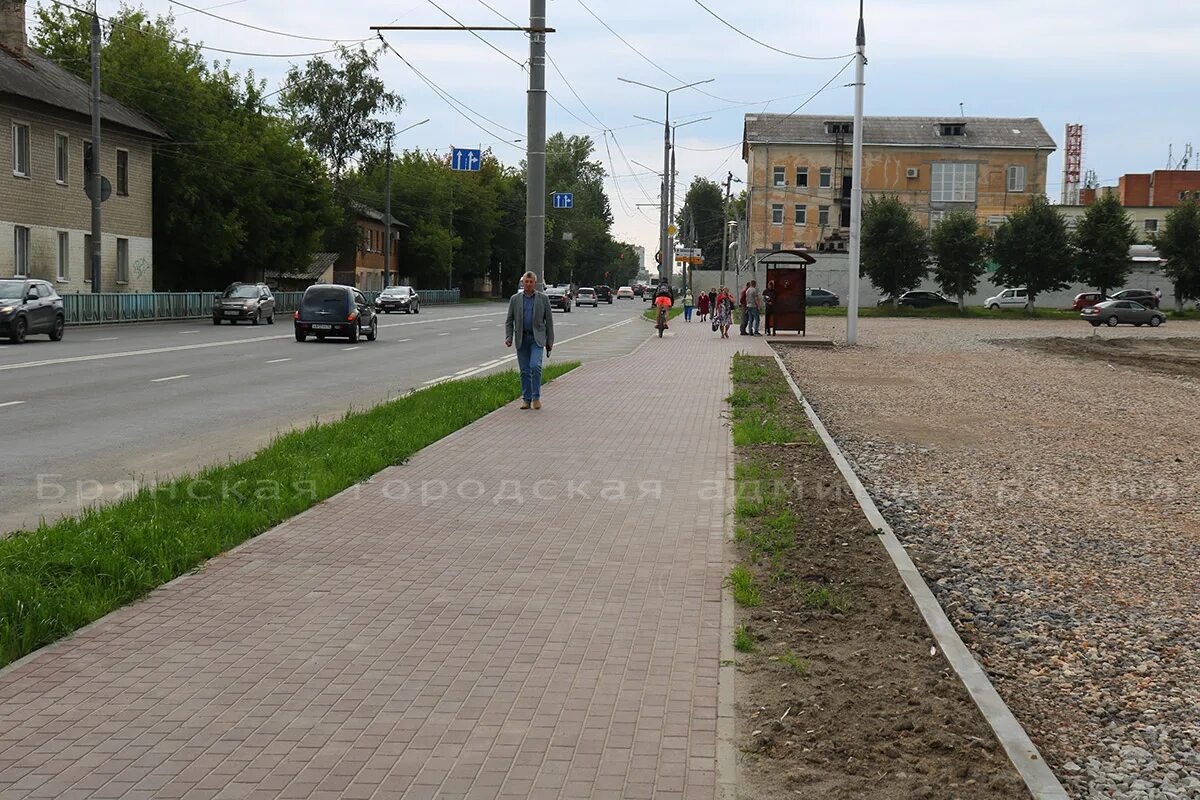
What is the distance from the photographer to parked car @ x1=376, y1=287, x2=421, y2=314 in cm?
6750

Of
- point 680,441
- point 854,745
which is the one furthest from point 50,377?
point 854,745

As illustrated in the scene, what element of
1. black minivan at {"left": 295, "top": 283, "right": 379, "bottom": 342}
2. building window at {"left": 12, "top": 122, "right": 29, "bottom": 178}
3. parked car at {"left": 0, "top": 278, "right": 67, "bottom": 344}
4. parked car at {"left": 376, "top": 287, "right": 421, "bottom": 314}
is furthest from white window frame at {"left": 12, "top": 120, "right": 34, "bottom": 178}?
parked car at {"left": 376, "top": 287, "right": 421, "bottom": 314}

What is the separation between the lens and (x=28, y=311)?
99.5ft

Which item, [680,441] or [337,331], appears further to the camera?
[337,331]

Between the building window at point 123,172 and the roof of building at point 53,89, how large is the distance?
1.27m

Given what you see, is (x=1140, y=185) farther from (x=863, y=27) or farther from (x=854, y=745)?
(x=854, y=745)

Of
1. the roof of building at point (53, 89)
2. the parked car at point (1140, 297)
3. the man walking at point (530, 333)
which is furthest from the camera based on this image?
the parked car at point (1140, 297)

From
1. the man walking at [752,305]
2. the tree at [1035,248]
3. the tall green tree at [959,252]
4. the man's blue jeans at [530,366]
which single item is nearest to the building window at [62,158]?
the man walking at [752,305]

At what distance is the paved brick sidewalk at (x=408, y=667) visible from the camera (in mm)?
4270

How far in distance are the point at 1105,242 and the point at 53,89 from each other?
54.2 m

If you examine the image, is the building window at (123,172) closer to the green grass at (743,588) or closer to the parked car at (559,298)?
the parked car at (559,298)

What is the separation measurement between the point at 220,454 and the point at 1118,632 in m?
8.44

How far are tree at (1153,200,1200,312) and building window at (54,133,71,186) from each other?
182ft

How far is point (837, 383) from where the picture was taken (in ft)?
78.4
